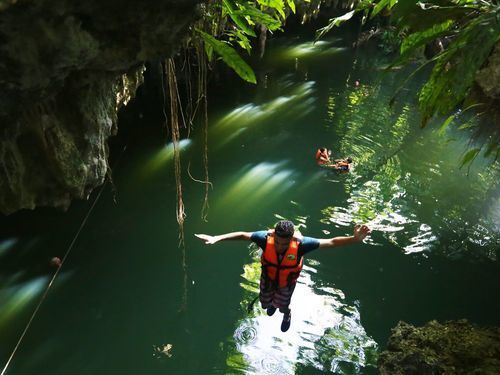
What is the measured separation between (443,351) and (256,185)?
195 inches

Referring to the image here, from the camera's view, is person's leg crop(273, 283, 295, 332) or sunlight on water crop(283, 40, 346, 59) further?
sunlight on water crop(283, 40, 346, 59)

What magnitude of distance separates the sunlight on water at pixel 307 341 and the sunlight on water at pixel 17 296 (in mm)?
2676

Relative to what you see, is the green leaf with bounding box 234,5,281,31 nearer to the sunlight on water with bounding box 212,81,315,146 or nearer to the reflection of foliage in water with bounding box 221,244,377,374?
the reflection of foliage in water with bounding box 221,244,377,374

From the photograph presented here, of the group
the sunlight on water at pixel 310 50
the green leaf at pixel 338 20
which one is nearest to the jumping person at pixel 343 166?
the green leaf at pixel 338 20

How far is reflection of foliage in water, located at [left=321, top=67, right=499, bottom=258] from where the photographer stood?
7.34m

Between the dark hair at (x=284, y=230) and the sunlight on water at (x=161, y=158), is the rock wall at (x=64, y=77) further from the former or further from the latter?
the sunlight on water at (x=161, y=158)

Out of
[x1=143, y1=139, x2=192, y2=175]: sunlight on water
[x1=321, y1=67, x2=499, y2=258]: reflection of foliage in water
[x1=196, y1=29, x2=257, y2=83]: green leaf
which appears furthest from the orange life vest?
[x1=143, y1=139, x2=192, y2=175]: sunlight on water

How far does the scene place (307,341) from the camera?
507cm

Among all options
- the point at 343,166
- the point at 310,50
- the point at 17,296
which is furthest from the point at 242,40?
the point at 310,50

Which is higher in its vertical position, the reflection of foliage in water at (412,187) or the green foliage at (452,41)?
the green foliage at (452,41)

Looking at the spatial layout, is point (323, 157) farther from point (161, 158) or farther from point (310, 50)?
point (310, 50)

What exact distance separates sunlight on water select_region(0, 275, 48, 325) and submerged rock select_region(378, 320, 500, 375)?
4356mm

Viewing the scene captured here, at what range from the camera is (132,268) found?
19.8ft

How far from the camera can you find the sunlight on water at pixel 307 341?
4754 millimetres
